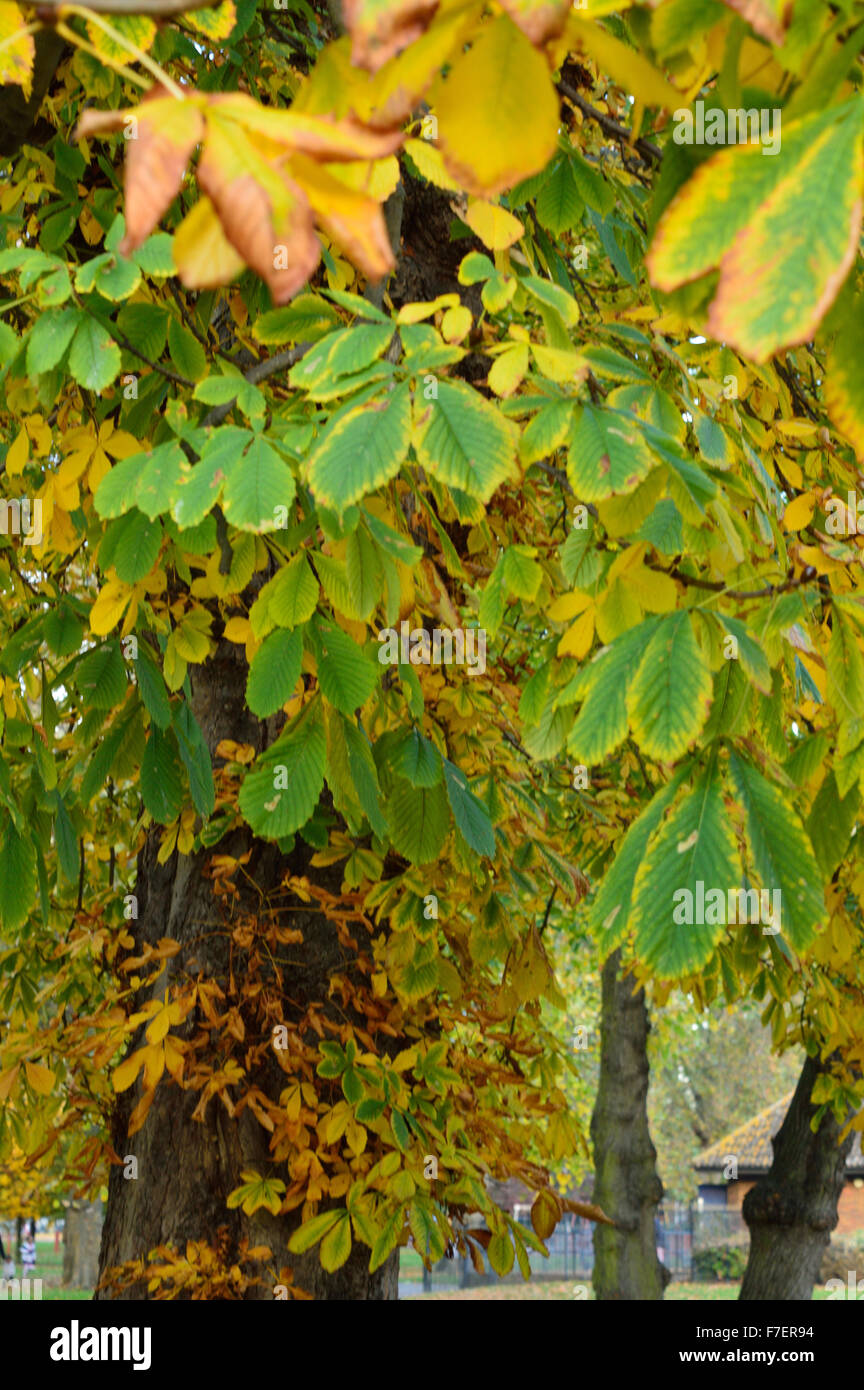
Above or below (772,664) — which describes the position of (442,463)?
above

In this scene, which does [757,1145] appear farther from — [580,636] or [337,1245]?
[580,636]

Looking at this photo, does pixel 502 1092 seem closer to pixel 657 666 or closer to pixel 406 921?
pixel 406 921

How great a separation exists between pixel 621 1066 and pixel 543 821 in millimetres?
7039

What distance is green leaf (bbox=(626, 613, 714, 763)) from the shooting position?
1489 mm

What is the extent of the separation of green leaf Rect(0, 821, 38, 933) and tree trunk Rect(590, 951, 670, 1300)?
301 inches

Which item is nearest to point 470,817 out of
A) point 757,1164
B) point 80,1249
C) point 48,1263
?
point 80,1249

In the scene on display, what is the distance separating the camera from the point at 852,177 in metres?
0.75

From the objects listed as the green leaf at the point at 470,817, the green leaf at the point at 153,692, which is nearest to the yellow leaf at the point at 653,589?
the green leaf at the point at 470,817

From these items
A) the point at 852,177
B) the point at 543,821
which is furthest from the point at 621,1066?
the point at 852,177

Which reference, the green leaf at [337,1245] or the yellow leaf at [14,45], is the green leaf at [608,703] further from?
the green leaf at [337,1245]

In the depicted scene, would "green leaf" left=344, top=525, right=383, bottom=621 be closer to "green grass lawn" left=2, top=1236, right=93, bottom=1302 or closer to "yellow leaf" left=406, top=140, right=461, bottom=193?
"yellow leaf" left=406, top=140, right=461, bottom=193

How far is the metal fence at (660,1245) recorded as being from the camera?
33656 millimetres

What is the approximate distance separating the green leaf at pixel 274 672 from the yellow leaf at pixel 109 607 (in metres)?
0.58
